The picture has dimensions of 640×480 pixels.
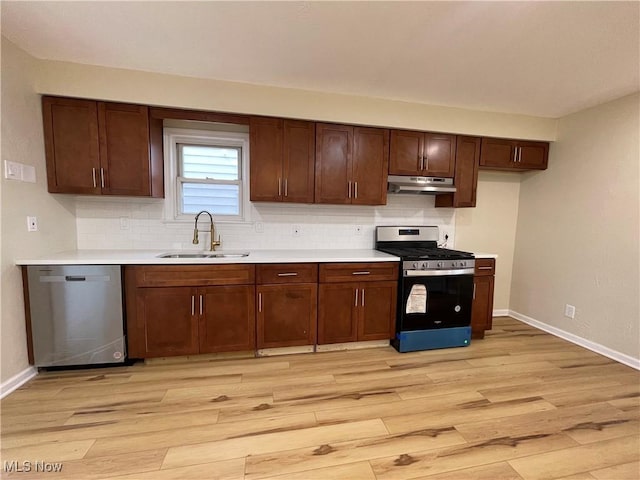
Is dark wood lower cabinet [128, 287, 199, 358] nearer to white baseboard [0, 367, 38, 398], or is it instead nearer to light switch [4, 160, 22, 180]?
white baseboard [0, 367, 38, 398]

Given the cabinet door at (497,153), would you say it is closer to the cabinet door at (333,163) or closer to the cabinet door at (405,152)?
the cabinet door at (405,152)

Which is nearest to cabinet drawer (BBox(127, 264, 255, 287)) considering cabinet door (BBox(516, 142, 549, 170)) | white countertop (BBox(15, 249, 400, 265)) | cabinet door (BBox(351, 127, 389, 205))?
white countertop (BBox(15, 249, 400, 265))

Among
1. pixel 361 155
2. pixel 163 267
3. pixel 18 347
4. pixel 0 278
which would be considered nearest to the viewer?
pixel 0 278

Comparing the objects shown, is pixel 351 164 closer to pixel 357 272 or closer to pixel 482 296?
pixel 357 272

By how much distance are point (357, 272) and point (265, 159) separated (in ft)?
4.66

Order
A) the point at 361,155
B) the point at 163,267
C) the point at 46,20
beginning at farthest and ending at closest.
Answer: the point at 361,155
the point at 163,267
the point at 46,20

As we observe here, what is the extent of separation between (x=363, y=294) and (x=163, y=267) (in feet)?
5.94

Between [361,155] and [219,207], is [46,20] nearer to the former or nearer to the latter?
[219,207]

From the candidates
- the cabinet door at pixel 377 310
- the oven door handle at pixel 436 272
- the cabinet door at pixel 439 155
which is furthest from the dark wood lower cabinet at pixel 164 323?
the cabinet door at pixel 439 155

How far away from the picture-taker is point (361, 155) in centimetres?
301

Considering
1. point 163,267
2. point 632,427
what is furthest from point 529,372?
point 163,267

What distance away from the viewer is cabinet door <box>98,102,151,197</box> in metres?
2.52

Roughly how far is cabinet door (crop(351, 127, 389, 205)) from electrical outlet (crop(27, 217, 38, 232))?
9.05 ft

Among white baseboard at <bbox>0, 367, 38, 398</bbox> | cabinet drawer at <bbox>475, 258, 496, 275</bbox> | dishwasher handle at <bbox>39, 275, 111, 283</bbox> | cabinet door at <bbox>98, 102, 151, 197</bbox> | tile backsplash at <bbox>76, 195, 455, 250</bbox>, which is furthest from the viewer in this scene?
cabinet drawer at <bbox>475, 258, 496, 275</bbox>
